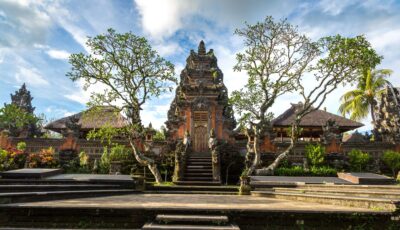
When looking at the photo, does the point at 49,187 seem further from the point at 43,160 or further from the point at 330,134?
Answer: the point at 330,134

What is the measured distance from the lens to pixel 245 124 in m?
16.3

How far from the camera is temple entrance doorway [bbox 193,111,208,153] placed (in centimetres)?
1928

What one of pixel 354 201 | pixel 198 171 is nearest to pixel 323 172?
pixel 198 171

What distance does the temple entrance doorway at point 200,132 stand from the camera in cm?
1928

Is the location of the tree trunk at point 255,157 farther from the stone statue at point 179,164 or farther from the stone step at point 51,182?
the stone step at point 51,182

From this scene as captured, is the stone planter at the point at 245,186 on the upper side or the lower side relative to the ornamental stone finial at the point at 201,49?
lower

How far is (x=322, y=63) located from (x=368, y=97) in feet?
59.8

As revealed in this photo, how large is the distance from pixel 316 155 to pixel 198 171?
7389 mm

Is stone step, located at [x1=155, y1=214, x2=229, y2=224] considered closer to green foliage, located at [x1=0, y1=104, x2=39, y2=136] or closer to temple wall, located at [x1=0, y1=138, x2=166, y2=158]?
temple wall, located at [x1=0, y1=138, x2=166, y2=158]

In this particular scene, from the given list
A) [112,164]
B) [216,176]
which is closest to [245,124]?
[216,176]

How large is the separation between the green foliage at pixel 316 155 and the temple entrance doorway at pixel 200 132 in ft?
22.5

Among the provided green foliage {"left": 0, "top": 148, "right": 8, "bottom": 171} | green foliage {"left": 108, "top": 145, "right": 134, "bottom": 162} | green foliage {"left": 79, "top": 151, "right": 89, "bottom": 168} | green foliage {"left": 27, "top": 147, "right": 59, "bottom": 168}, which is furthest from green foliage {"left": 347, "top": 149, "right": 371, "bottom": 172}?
green foliage {"left": 0, "top": 148, "right": 8, "bottom": 171}

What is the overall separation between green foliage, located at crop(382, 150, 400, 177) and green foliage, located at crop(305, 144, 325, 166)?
4488 mm

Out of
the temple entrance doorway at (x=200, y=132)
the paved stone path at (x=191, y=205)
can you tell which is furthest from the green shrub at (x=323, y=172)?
the paved stone path at (x=191, y=205)
